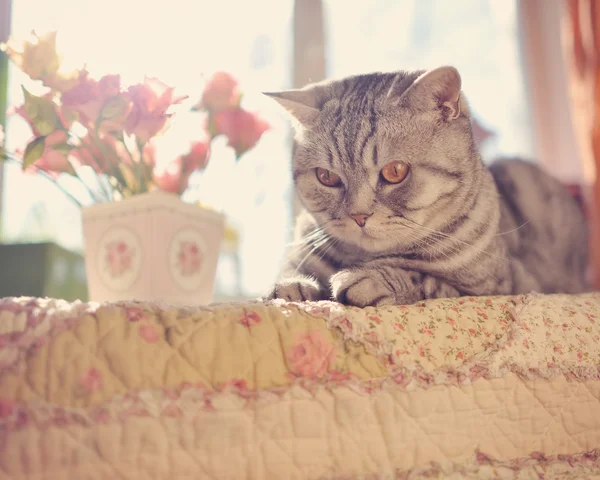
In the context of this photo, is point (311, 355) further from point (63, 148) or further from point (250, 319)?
point (63, 148)

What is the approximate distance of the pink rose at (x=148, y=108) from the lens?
93 cm

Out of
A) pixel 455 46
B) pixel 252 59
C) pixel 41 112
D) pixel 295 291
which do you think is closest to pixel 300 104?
pixel 295 291

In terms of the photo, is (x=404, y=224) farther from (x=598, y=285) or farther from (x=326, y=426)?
(x=598, y=285)

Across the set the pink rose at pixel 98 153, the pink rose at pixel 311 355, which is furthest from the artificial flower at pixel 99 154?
the pink rose at pixel 311 355

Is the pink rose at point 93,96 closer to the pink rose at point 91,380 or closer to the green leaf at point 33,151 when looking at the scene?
the green leaf at point 33,151

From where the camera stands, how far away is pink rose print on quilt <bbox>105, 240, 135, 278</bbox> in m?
0.98

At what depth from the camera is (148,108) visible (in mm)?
937

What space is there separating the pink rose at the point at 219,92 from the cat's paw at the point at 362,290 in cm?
52

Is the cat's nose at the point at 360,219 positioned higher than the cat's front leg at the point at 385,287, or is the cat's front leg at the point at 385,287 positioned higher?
the cat's nose at the point at 360,219

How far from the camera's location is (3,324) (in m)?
0.58

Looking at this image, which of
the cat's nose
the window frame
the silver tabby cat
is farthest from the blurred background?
the cat's nose

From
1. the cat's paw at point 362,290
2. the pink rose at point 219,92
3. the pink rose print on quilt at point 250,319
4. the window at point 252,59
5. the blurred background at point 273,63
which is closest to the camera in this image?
the pink rose print on quilt at point 250,319

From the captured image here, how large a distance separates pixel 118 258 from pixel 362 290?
1.67 ft

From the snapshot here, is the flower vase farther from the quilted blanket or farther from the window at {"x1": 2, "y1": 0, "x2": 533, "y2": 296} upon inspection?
the quilted blanket
